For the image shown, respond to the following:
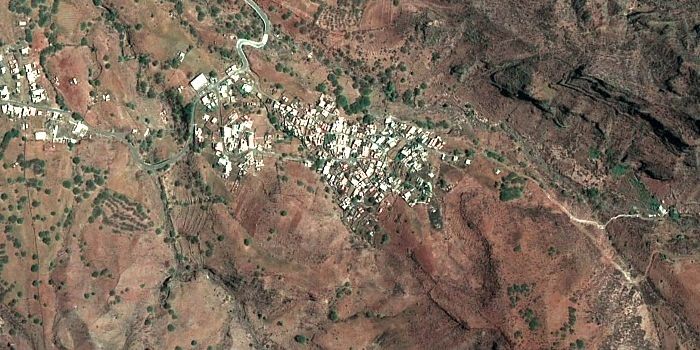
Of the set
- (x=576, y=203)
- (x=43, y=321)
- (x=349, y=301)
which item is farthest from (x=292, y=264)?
(x=576, y=203)

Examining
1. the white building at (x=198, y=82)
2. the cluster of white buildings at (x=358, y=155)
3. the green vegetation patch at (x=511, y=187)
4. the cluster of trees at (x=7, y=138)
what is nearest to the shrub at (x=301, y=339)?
the cluster of white buildings at (x=358, y=155)

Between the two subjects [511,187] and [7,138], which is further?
[511,187]

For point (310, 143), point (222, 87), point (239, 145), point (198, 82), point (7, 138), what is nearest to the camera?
point (7, 138)

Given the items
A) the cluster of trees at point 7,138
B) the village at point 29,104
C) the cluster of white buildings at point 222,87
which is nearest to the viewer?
the cluster of trees at point 7,138

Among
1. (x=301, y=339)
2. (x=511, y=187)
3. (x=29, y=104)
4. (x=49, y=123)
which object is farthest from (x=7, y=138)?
(x=511, y=187)

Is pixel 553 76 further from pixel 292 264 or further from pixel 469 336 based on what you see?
pixel 292 264

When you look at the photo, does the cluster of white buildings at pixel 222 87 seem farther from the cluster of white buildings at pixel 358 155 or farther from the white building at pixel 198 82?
the cluster of white buildings at pixel 358 155

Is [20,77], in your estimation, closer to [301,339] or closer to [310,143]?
[310,143]

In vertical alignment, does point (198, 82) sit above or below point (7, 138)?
above
